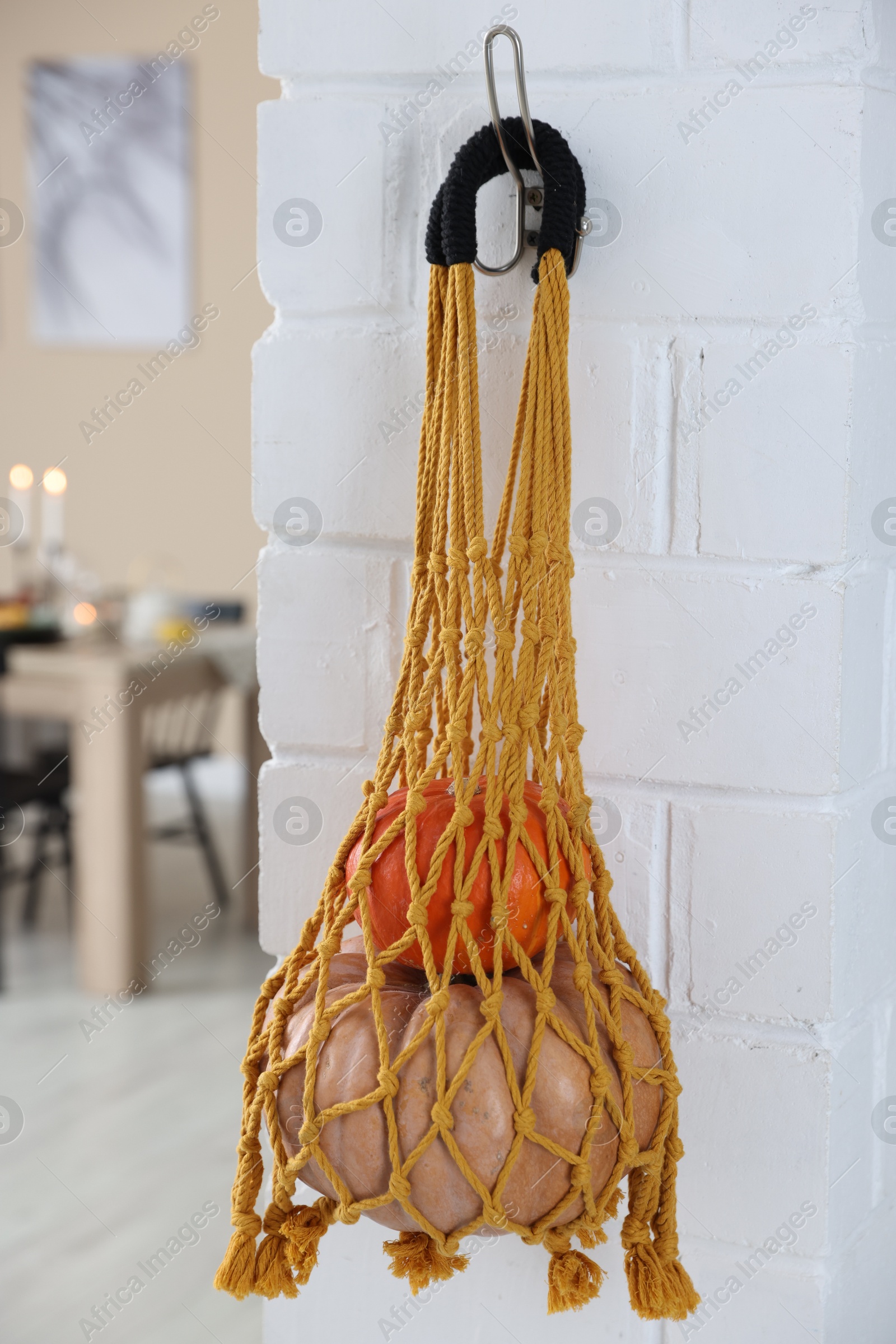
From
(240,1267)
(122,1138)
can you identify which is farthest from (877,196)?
(122,1138)

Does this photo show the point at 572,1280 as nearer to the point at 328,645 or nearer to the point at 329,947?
the point at 329,947

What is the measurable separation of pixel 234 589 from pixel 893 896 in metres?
3.28

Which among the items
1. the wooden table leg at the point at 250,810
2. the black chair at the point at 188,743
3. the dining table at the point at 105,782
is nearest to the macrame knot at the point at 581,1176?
the dining table at the point at 105,782

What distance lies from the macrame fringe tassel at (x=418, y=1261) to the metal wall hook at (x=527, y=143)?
47 cm

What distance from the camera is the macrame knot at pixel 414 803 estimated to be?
1.77 feet

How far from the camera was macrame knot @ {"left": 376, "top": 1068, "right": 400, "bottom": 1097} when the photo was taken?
1.69 ft

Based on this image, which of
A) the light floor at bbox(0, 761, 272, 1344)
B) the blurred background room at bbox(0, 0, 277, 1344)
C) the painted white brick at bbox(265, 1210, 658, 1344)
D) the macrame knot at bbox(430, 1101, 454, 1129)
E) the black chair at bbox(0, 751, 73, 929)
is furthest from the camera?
the black chair at bbox(0, 751, 73, 929)

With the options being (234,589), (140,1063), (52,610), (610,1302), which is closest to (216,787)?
(234,589)

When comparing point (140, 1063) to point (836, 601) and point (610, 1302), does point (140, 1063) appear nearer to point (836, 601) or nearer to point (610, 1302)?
point (610, 1302)

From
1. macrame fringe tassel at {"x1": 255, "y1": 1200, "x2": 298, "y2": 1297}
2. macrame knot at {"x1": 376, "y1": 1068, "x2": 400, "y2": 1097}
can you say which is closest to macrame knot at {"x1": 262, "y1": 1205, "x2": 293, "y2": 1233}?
macrame fringe tassel at {"x1": 255, "y1": 1200, "x2": 298, "y2": 1297}

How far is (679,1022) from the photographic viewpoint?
26.6 inches

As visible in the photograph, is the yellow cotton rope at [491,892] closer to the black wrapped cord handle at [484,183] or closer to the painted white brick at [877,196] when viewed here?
the black wrapped cord handle at [484,183]

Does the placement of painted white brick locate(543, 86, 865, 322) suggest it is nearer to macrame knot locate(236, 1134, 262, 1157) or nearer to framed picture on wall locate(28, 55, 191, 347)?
macrame knot locate(236, 1134, 262, 1157)

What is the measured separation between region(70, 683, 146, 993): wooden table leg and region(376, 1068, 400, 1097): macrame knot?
6.47 feet
